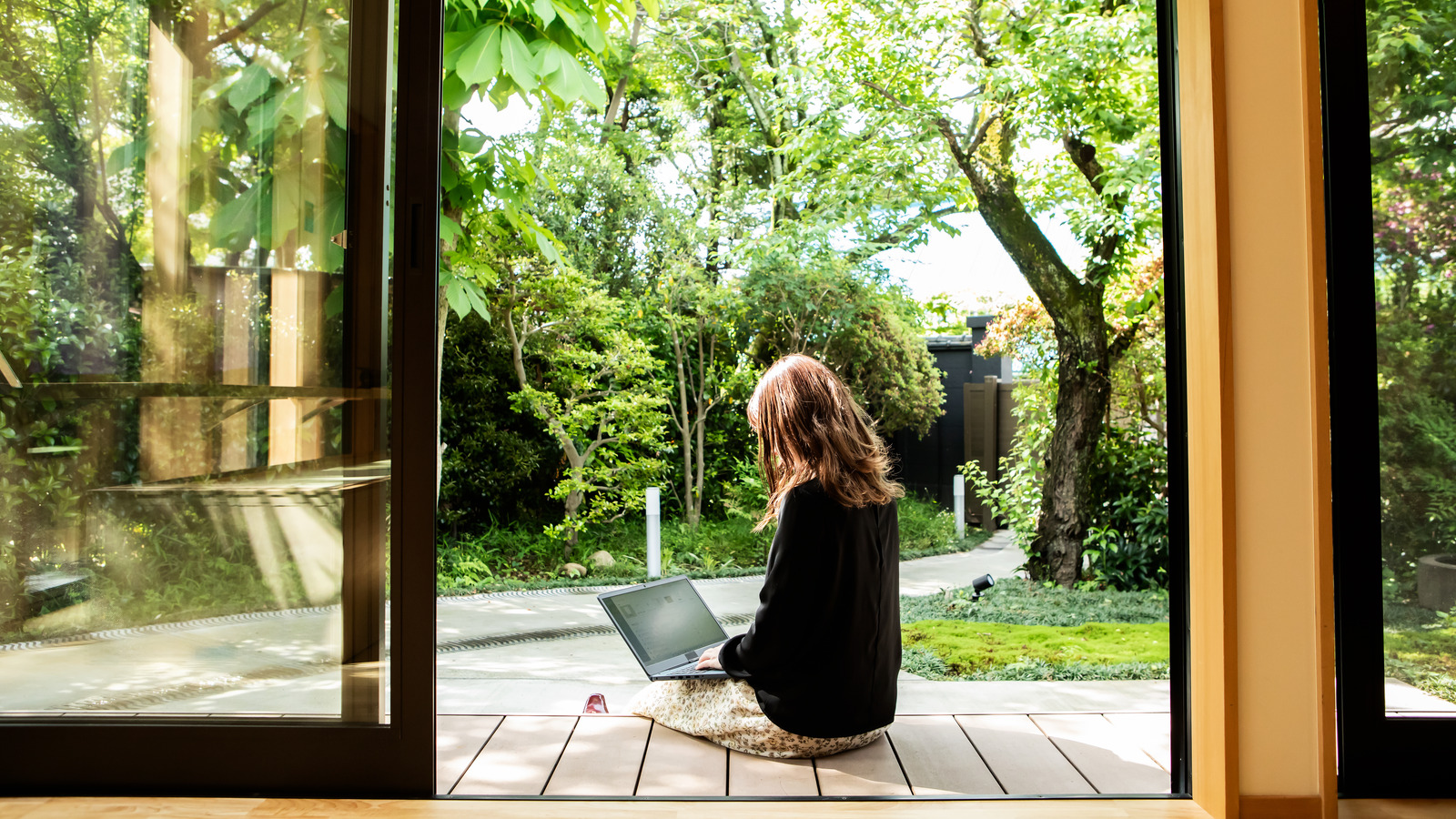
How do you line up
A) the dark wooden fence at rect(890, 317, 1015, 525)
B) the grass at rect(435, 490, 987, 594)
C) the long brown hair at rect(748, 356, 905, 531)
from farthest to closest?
the dark wooden fence at rect(890, 317, 1015, 525)
the grass at rect(435, 490, 987, 594)
the long brown hair at rect(748, 356, 905, 531)

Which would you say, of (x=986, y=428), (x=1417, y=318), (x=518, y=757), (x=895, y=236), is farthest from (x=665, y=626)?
(x=986, y=428)

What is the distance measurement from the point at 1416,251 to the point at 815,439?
124 centimetres

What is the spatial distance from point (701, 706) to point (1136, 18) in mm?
3745

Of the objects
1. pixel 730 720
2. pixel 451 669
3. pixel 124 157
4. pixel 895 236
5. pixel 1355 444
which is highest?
pixel 895 236

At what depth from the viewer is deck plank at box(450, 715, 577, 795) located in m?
1.67

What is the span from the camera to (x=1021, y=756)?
181 centimetres

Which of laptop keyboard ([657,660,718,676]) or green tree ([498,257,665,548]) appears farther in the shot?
green tree ([498,257,665,548])

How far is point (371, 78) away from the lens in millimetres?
1662

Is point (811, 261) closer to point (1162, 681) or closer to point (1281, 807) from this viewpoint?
point (1162, 681)

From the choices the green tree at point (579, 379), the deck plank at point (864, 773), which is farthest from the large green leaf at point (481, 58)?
the green tree at point (579, 379)

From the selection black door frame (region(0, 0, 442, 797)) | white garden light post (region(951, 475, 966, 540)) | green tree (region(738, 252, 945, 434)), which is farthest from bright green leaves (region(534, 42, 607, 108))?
white garden light post (region(951, 475, 966, 540))

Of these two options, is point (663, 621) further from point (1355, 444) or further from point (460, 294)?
point (1355, 444)

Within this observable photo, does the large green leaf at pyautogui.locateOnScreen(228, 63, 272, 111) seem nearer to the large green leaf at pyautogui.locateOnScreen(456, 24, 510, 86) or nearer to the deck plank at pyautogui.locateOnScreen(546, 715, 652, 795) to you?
the large green leaf at pyautogui.locateOnScreen(456, 24, 510, 86)

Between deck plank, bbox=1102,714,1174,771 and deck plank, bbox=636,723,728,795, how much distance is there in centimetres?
92
